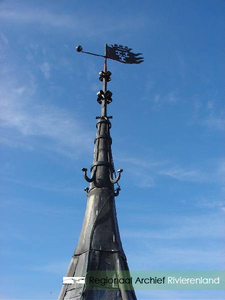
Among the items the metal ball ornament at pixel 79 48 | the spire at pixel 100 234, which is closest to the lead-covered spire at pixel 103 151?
the spire at pixel 100 234

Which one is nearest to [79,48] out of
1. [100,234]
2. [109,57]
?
[109,57]

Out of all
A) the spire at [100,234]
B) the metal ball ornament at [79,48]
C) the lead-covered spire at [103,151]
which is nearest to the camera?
the spire at [100,234]

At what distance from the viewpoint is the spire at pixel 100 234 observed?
7.72 metres

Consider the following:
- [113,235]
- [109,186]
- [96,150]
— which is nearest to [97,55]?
[96,150]

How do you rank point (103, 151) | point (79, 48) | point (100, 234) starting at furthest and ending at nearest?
point (79, 48) < point (103, 151) < point (100, 234)

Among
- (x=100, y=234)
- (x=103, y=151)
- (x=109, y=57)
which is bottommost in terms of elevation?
(x=100, y=234)

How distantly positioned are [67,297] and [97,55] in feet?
23.6

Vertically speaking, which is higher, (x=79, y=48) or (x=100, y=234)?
(x=79, y=48)

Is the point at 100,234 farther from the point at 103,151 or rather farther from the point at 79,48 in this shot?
the point at 79,48

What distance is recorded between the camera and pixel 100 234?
338 inches

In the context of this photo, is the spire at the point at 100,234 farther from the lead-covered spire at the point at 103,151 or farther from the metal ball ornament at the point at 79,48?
the metal ball ornament at the point at 79,48

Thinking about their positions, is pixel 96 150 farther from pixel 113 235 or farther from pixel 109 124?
pixel 113 235

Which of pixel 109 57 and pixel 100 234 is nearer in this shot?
pixel 100 234

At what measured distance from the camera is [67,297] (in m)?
7.80
